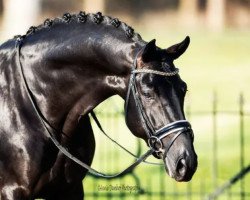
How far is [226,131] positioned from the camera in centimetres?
1614

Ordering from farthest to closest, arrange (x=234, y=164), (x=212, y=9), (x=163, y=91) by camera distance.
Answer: (x=212, y=9), (x=234, y=164), (x=163, y=91)

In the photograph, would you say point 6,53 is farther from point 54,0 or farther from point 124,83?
point 54,0

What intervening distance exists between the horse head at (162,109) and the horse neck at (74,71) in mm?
208

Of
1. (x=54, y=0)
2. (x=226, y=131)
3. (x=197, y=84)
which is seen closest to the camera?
(x=226, y=131)

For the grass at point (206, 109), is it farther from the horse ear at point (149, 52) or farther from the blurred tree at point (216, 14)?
the horse ear at point (149, 52)

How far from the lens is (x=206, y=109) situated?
18.7 metres

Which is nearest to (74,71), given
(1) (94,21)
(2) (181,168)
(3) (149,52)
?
(1) (94,21)

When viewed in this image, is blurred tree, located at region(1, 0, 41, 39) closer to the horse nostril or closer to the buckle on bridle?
the buckle on bridle

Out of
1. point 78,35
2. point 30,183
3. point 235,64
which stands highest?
point 235,64

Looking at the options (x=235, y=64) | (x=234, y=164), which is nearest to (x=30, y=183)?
(x=234, y=164)

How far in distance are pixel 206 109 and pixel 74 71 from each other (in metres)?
12.8

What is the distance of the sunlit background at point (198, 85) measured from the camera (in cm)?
1186

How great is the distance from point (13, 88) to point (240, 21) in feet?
93.8

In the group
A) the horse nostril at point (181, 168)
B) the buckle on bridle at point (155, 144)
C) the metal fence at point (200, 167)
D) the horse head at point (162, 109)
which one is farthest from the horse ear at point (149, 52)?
the metal fence at point (200, 167)
